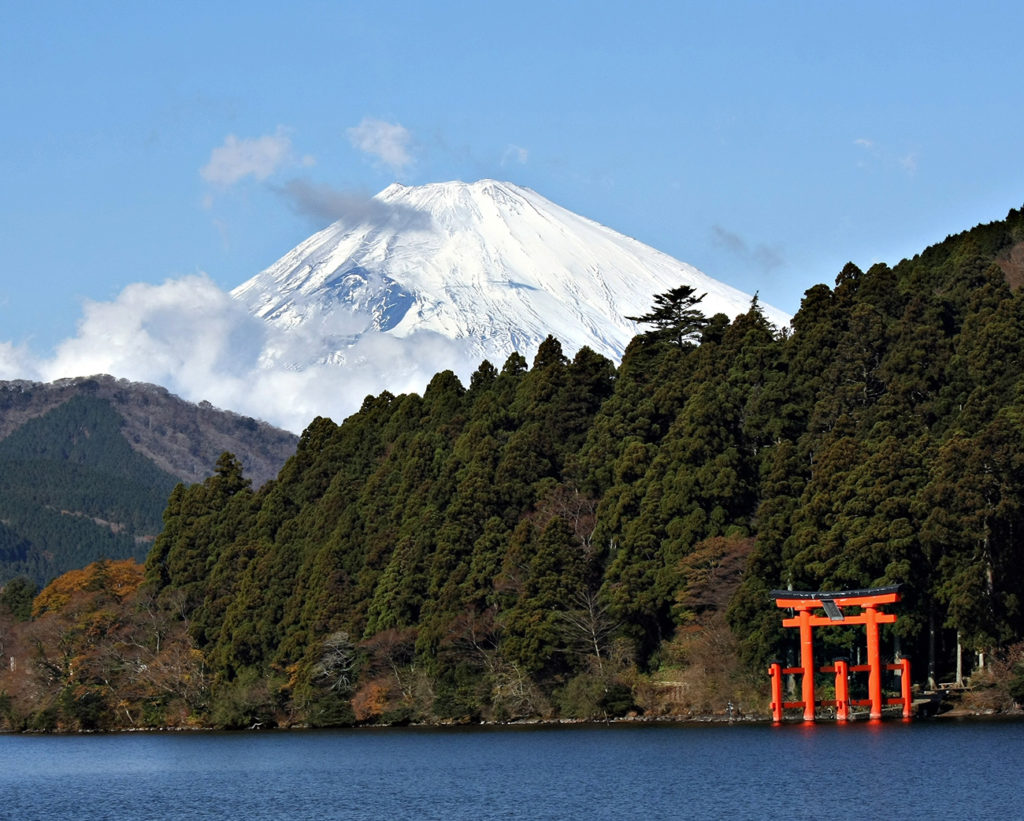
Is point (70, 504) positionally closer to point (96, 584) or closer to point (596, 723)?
point (96, 584)

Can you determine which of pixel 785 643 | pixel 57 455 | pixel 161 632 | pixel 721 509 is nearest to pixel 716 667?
pixel 785 643

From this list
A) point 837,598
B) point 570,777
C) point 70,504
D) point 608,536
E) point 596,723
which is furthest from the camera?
point 70,504

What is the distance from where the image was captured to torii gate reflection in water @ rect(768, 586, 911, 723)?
40844 mm

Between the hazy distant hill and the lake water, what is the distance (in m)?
88.0

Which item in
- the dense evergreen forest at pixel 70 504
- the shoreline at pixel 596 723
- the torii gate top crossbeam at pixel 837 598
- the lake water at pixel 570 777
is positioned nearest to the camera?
the lake water at pixel 570 777

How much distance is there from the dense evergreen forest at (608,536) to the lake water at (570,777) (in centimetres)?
376

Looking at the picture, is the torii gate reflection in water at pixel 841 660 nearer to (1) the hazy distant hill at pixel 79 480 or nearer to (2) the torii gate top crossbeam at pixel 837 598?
(2) the torii gate top crossbeam at pixel 837 598

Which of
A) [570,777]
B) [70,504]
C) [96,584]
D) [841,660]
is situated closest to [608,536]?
[841,660]

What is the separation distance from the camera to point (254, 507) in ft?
213

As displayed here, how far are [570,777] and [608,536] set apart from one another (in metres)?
17.9

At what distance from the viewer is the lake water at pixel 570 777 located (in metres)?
27.8

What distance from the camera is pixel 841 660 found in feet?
135

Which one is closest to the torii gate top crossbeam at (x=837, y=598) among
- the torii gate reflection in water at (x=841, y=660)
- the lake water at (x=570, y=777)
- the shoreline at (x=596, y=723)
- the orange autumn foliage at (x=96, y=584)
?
the torii gate reflection in water at (x=841, y=660)

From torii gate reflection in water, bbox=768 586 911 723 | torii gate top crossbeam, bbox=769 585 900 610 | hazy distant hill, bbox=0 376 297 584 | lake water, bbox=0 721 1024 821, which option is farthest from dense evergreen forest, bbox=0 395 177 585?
torii gate reflection in water, bbox=768 586 911 723
